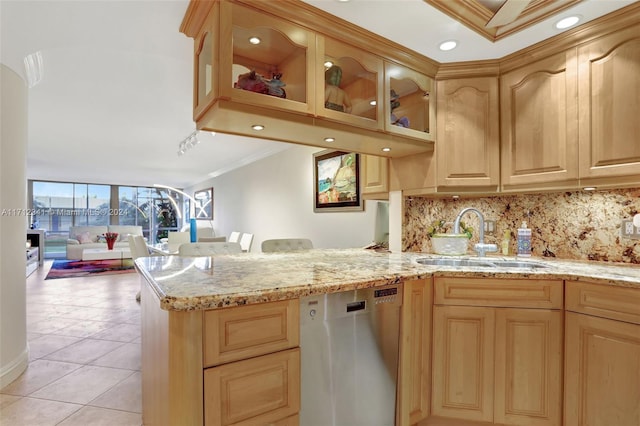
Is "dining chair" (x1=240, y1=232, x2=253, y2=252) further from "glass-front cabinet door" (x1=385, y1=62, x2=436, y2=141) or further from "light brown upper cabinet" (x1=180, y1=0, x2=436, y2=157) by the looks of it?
"glass-front cabinet door" (x1=385, y1=62, x2=436, y2=141)

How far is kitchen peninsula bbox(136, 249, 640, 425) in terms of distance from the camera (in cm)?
100

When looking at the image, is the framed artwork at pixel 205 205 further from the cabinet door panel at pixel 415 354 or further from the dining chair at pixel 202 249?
the cabinet door panel at pixel 415 354

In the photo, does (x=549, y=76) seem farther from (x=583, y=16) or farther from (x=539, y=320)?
(x=539, y=320)

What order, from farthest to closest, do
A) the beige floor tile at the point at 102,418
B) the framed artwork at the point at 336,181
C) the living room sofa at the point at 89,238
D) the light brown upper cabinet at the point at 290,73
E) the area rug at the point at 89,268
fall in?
the living room sofa at the point at 89,238 → the area rug at the point at 89,268 → the framed artwork at the point at 336,181 → the beige floor tile at the point at 102,418 → the light brown upper cabinet at the point at 290,73

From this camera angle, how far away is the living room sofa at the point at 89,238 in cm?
845

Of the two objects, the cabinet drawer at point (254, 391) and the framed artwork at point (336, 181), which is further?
the framed artwork at point (336, 181)

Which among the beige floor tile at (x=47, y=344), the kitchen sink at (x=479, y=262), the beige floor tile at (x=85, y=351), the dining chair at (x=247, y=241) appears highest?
the kitchen sink at (x=479, y=262)

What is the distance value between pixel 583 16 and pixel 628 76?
0.38 m

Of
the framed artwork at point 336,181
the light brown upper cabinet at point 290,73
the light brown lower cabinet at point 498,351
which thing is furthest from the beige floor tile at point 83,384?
the framed artwork at point 336,181

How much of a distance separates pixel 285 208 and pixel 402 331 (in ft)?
11.4

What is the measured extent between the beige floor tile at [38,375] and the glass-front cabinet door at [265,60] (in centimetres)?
242

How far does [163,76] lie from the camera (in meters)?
2.72

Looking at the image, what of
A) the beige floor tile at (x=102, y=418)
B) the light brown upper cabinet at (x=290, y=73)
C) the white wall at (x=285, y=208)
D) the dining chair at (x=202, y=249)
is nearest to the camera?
the light brown upper cabinet at (x=290, y=73)

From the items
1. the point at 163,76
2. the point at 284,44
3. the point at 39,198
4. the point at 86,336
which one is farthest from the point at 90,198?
the point at 284,44
